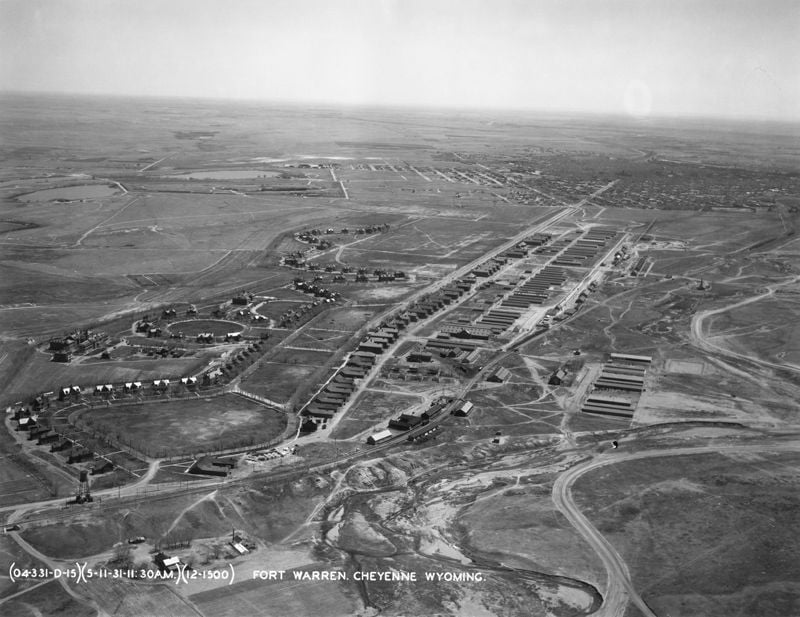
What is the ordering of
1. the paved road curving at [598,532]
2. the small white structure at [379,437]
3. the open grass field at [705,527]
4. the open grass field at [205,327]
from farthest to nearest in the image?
the open grass field at [205,327] < the small white structure at [379,437] < the open grass field at [705,527] < the paved road curving at [598,532]

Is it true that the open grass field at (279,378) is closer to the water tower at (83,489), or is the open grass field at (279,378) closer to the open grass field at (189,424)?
the open grass field at (189,424)

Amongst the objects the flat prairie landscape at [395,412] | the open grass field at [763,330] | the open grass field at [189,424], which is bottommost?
the open grass field at [189,424]

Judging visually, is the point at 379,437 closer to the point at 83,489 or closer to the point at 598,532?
the point at 598,532

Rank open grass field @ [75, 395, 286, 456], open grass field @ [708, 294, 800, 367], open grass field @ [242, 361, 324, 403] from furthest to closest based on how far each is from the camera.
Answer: open grass field @ [708, 294, 800, 367] < open grass field @ [242, 361, 324, 403] < open grass field @ [75, 395, 286, 456]

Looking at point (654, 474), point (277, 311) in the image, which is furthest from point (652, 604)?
point (277, 311)

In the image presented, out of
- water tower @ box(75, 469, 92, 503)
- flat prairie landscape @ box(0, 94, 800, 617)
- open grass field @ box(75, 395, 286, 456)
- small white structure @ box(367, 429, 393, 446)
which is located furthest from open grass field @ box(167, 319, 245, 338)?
water tower @ box(75, 469, 92, 503)

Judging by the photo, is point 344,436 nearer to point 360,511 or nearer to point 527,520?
point 360,511

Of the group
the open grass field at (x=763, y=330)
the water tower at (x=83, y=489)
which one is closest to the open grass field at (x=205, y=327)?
the water tower at (x=83, y=489)

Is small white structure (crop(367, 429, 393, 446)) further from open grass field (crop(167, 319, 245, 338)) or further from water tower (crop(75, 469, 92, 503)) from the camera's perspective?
open grass field (crop(167, 319, 245, 338))
